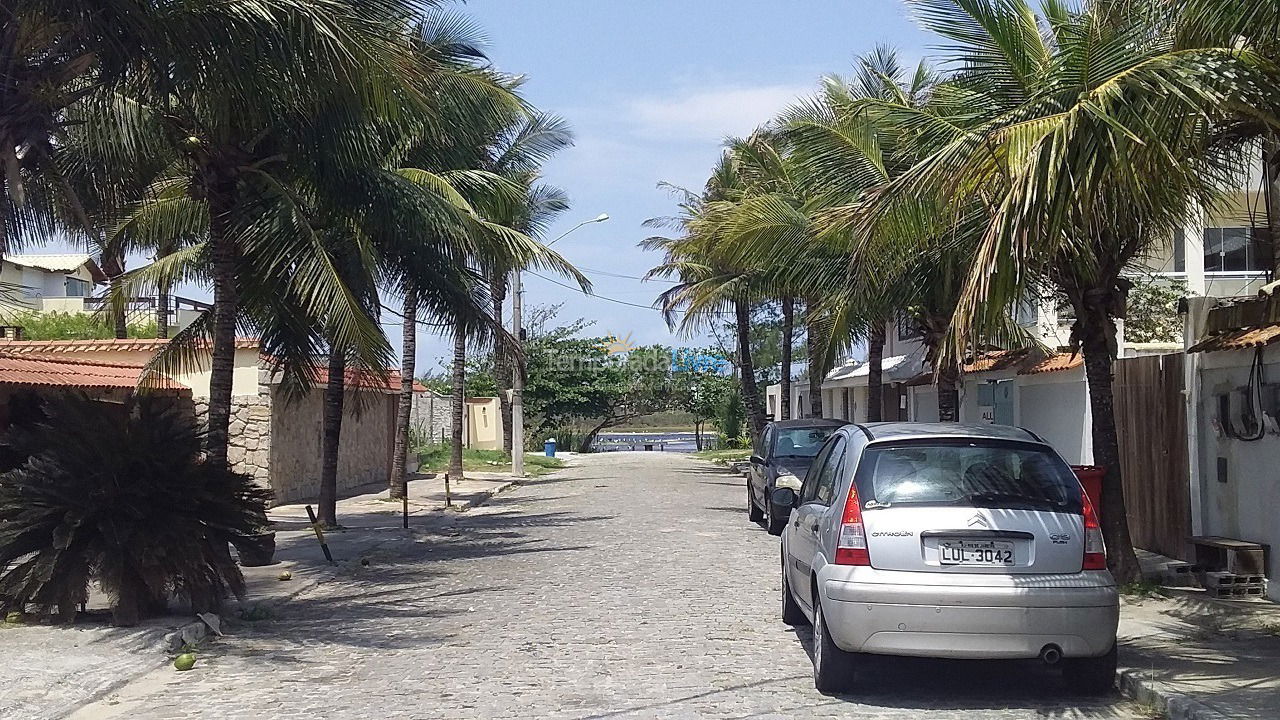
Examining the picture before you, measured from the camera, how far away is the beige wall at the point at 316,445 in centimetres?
2345

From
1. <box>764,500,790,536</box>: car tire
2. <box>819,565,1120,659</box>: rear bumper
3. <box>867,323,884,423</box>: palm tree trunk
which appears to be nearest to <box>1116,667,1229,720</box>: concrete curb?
<box>819,565,1120,659</box>: rear bumper

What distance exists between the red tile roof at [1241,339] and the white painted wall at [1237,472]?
0.14 meters

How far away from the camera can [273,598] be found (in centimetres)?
1218

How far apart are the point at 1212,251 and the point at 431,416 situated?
30955 mm

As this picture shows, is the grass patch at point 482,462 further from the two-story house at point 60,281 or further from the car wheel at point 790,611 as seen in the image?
the car wheel at point 790,611

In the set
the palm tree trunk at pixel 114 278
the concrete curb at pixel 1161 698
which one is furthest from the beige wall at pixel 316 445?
the concrete curb at pixel 1161 698

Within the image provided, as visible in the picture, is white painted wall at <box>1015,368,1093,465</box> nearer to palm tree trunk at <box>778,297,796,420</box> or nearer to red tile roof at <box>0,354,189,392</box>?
red tile roof at <box>0,354,189,392</box>

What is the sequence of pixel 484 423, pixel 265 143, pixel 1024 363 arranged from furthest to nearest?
→ pixel 484 423 < pixel 1024 363 < pixel 265 143

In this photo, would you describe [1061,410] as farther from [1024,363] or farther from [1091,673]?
[1091,673]

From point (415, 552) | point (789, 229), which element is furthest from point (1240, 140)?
point (415, 552)

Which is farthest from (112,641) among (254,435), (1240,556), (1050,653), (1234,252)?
(1234,252)

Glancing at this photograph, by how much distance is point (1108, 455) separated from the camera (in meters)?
11.6

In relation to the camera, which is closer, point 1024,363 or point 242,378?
point 1024,363

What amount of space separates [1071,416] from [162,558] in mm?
11411
